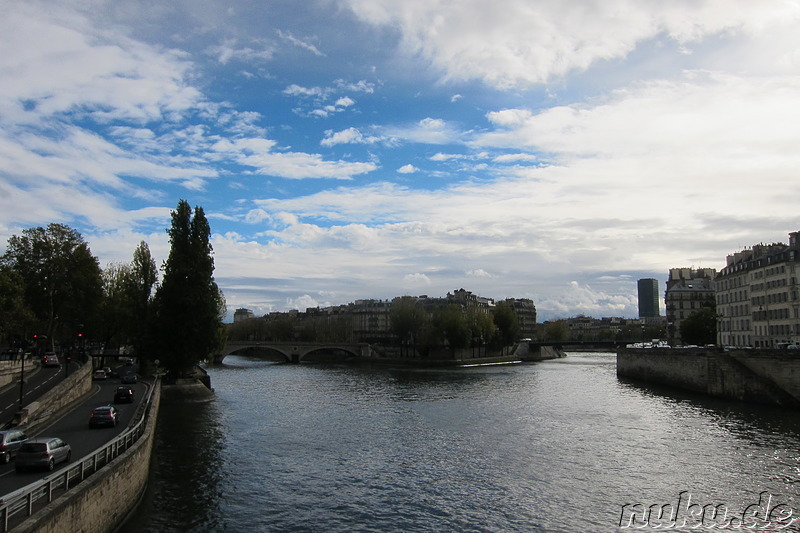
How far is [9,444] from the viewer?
79.5 ft

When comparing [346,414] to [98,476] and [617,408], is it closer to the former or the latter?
[617,408]

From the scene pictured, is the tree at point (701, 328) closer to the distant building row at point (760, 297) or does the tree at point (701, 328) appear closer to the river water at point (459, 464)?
the distant building row at point (760, 297)

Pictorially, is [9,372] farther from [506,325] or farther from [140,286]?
Answer: [506,325]

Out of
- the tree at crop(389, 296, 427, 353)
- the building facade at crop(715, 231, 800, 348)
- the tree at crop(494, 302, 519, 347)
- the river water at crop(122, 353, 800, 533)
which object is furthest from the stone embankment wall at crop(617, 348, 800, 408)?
the tree at crop(494, 302, 519, 347)

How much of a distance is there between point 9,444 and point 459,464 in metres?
21.0

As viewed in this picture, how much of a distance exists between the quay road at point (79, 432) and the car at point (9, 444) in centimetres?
35

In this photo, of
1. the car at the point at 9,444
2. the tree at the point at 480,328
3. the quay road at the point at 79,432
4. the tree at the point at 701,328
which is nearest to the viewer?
the quay road at the point at 79,432

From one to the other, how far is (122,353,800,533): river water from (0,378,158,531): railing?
3.01 m

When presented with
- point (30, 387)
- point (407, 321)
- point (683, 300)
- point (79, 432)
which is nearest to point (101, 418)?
point (79, 432)

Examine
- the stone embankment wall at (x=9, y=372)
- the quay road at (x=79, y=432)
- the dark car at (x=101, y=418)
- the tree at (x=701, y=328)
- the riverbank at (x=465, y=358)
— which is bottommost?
the riverbank at (x=465, y=358)

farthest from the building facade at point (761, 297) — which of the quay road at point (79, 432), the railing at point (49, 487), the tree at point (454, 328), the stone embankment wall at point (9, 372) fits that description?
the stone embankment wall at point (9, 372)

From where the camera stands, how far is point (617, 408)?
54312 millimetres

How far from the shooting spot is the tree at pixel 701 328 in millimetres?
98625

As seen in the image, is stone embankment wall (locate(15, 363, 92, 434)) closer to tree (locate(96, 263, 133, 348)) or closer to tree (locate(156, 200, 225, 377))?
tree (locate(156, 200, 225, 377))
